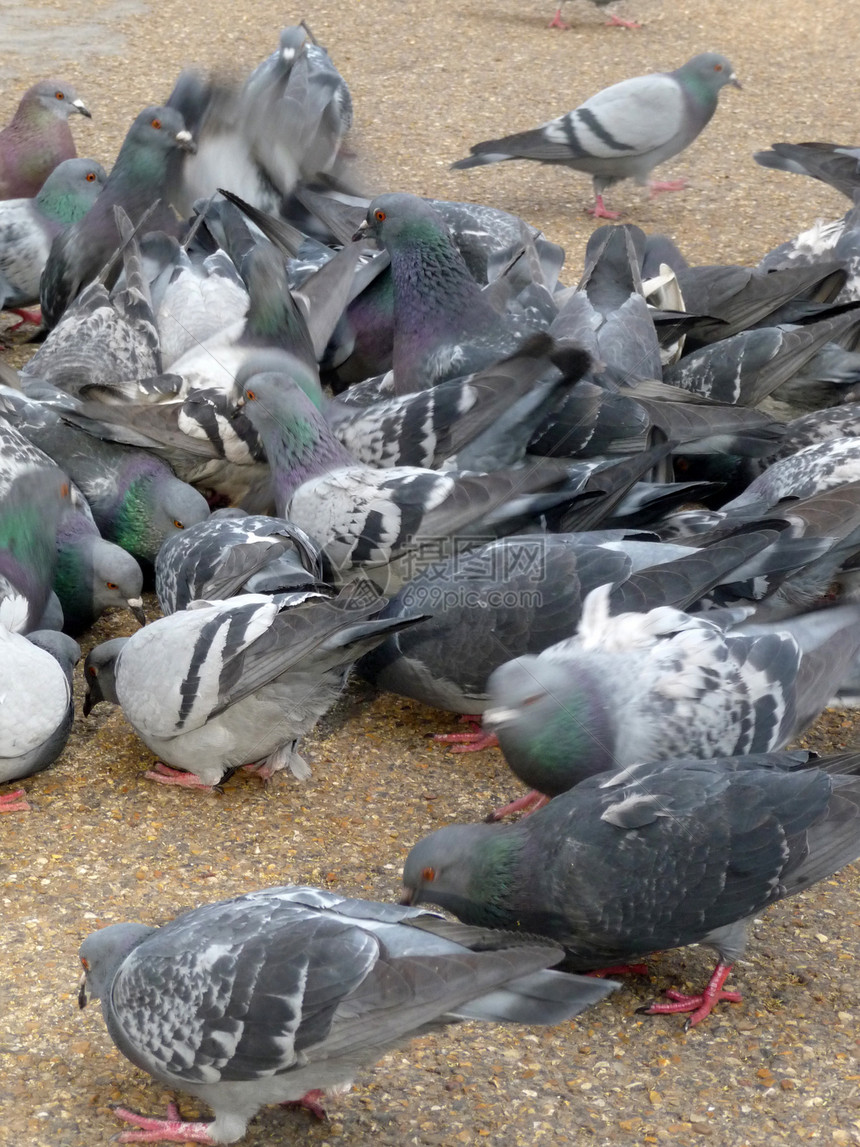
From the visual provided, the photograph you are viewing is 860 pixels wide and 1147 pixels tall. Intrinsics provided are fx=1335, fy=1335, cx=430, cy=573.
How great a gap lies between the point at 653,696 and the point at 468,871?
2.58ft

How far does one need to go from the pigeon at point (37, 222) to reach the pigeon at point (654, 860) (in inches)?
199

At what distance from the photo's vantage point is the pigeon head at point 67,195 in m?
7.59

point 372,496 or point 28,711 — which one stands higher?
point 372,496

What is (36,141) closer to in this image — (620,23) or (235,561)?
(235,561)

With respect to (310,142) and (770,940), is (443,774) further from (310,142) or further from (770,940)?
(310,142)

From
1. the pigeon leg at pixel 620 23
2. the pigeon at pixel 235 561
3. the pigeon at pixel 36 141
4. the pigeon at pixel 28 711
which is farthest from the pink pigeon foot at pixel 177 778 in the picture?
the pigeon leg at pixel 620 23

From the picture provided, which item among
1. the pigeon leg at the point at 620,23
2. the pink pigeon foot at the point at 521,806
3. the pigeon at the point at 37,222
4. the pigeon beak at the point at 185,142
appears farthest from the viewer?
the pigeon leg at the point at 620,23

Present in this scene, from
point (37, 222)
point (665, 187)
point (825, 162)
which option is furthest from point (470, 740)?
point (665, 187)

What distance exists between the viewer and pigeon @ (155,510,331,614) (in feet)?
14.6

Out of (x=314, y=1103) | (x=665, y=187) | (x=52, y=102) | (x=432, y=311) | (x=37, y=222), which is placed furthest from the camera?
(x=665, y=187)

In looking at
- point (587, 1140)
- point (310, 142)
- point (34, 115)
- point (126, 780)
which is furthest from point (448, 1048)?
point (34, 115)

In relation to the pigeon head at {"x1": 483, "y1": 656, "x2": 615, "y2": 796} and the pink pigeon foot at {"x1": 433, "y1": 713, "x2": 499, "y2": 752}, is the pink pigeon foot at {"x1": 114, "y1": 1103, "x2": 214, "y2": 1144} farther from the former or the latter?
the pink pigeon foot at {"x1": 433, "y1": 713, "x2": 499, "y2": 752}

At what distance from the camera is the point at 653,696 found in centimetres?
382

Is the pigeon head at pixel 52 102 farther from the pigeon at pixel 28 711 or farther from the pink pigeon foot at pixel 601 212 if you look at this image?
the pigeon at pixel 28 711
